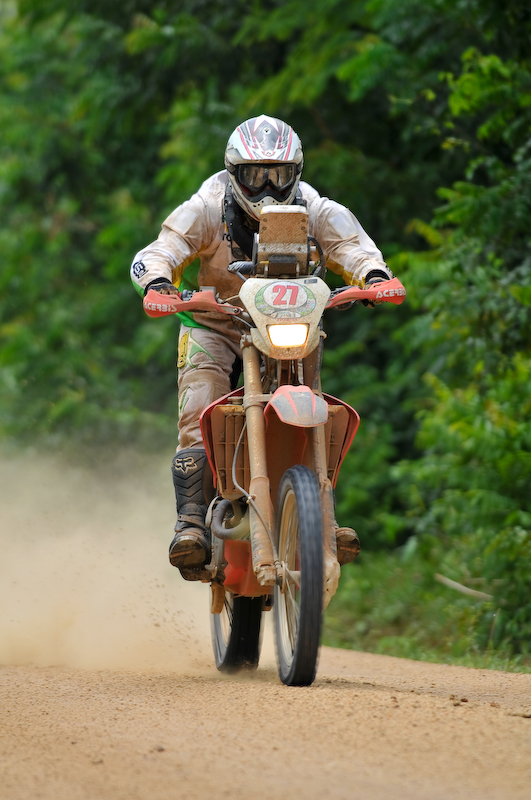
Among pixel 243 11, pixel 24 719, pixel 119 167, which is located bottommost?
pixel 24 719

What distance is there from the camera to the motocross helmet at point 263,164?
208 inches

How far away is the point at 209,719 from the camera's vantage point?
392 cm

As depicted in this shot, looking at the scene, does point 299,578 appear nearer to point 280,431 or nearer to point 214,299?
point 280,431

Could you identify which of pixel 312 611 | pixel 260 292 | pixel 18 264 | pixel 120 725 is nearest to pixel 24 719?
pixel 120 725

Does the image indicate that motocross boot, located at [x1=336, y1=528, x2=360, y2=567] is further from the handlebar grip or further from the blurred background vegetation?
the blurred background vegetation

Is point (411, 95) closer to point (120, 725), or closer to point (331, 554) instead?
point (331, 554)

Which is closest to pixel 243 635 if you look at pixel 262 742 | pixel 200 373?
pixel 200 373

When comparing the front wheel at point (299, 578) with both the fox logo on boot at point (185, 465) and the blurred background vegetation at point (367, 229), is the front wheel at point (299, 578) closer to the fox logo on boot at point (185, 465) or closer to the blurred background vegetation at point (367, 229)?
the fox logo on boot at point (185, 465)

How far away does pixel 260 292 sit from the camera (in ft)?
15.7

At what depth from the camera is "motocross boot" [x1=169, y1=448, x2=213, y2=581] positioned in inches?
207

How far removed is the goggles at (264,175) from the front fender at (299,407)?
1236mm

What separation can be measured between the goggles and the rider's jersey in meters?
0.32

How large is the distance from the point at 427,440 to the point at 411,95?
3528 millimetres

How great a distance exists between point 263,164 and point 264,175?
0.18ft
